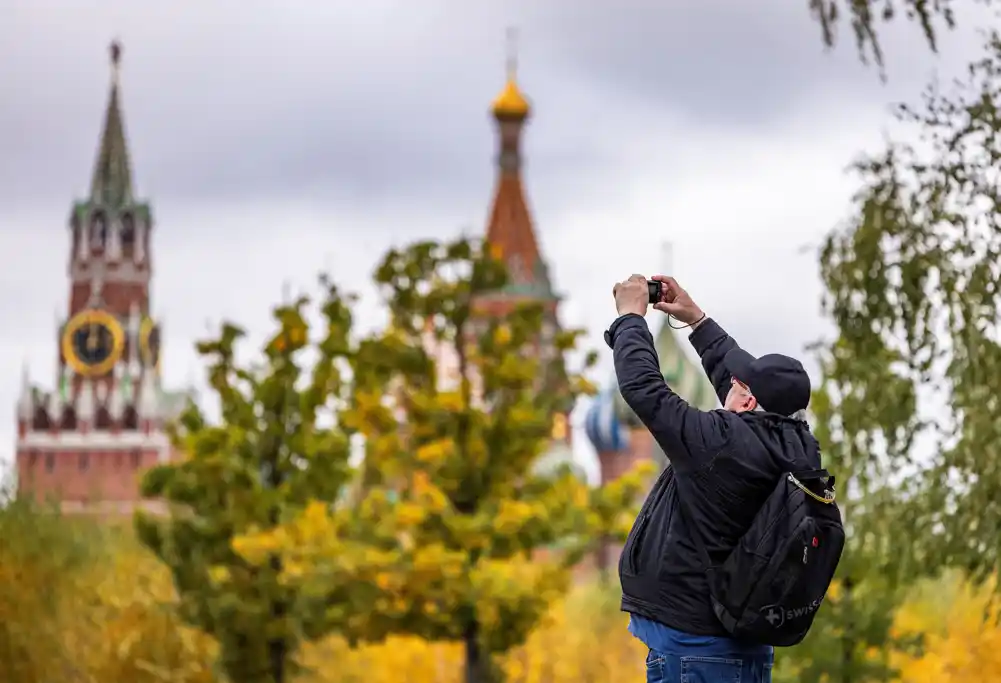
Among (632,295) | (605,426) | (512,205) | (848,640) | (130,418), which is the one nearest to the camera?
(632,295)

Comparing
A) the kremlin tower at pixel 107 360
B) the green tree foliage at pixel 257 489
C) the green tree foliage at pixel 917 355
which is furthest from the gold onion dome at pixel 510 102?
the green tree foliage at pixel 917 355

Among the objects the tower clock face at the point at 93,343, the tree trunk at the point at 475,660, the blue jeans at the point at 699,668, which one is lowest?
the tree trunk at the point at 475,660

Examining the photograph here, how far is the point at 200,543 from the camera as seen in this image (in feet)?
90.5

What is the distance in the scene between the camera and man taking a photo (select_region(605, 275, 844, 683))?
191 inches

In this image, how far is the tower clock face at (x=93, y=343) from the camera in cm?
13038

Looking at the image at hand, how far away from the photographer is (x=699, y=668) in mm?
4922

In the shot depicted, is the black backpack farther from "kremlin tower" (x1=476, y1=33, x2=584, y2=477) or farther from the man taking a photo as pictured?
"kremlin tower" (x1=476, y1=33, x2=584, y2=477)

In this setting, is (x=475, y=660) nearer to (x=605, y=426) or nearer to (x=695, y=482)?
(x=695, y=482)

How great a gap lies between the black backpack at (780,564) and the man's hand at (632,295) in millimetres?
613

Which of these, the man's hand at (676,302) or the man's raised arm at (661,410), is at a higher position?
the man's hand at (676,302)

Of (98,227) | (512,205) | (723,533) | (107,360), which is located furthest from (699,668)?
(98,227)

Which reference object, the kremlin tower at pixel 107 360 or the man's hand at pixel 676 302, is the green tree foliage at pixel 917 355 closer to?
the man's hand at pixel 676 302

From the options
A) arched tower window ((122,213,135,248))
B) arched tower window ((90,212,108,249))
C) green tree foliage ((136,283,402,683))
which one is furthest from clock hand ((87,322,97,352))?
green tree foliage ((136,283,402,683))

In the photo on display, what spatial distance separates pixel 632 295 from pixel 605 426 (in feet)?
242
